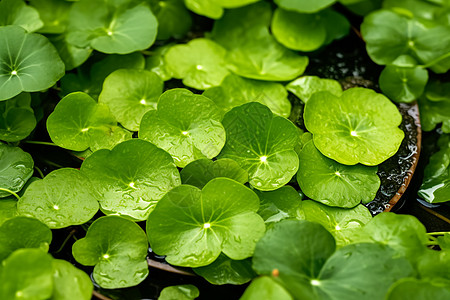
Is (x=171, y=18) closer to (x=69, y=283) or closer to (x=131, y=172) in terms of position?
(x=131, y=172)

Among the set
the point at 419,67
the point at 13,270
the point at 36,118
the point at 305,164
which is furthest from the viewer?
the point at 419,67

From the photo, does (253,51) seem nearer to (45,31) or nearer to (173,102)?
Result: (173,102)

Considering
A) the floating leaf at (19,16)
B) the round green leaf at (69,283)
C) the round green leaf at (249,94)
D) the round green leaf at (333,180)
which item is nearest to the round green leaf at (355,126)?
the round green leaf at (333,180)

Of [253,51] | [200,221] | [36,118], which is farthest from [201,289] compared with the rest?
[253,51]

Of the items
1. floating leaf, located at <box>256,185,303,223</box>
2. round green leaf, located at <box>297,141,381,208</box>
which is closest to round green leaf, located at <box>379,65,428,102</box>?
round green leaf, located at <box>297,141,381,208</box>

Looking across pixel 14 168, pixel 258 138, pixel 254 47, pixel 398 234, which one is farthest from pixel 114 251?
pixel 254 47

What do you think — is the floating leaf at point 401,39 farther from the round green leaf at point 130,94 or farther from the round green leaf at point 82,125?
the round green leaf at point 82,125
